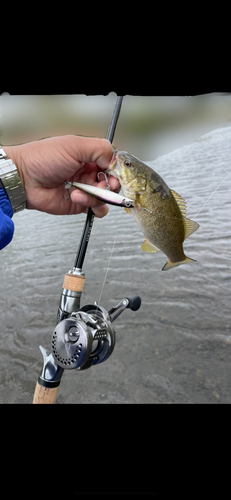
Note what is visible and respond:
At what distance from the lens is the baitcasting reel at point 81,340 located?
2.27 feet

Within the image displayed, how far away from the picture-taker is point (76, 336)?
0.70m

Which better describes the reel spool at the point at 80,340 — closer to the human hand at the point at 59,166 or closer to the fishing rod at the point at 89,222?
the fishing rod at the point at 89,222

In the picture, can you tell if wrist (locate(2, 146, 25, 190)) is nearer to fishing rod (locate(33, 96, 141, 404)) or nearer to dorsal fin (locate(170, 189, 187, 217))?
fishing rod (locate(33, 96, 141, 404))

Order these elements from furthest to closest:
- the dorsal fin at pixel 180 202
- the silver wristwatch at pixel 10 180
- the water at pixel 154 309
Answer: the water at pixel 154 309, the silver wristwatch at pixel 10 180, the dorsal fin at pixel 180 202

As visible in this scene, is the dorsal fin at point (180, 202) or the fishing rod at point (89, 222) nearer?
the dorsal fin at point (180, 202)

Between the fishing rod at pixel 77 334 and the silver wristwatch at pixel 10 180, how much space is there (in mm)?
230

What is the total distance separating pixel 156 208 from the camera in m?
0.68

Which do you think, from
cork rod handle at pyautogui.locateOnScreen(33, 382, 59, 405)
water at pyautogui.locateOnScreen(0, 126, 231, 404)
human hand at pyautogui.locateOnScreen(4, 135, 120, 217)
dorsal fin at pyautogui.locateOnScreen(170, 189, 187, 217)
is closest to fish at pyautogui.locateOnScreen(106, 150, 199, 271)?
dorsal fin at pyautogui.locateOnScreen(170, 189, 187, 217)

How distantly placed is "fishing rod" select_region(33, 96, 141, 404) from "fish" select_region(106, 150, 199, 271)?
0.81 feet

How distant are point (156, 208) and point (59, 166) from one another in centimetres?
37

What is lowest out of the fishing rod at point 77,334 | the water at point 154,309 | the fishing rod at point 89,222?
the water at point 154,309

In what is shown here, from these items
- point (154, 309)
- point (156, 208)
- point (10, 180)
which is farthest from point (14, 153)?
point (154, 309)

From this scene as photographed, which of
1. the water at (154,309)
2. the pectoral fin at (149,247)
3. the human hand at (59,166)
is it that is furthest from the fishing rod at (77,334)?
the water at (154,309)

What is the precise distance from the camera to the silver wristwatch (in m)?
0.82
